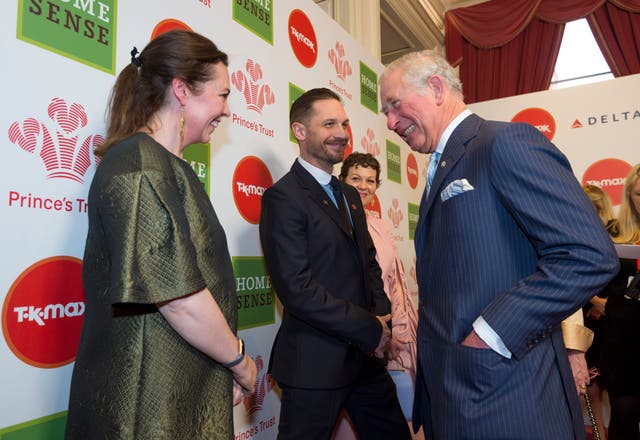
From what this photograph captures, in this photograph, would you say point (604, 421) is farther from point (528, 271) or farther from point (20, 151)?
point (20, 151)

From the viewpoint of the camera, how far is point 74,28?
1384 mm

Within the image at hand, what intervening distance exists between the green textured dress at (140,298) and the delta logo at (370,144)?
7.56 ft

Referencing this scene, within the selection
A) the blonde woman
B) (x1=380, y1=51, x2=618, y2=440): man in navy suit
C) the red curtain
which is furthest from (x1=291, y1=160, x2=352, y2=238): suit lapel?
the red curtain

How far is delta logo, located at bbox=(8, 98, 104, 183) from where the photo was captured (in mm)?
1251

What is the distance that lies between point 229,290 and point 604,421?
3.69m

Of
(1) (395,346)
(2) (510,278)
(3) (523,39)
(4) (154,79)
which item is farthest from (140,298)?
A: (3) (523,39)

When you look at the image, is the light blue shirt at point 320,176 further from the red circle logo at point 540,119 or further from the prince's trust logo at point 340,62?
the red circle logo at point 540,119

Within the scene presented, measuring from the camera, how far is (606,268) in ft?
3.14

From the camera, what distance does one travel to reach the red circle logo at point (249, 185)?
6.70 ft

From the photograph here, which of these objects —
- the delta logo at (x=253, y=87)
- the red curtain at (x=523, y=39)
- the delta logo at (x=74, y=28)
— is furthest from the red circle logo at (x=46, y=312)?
the red curtain at (x=523, y=39)

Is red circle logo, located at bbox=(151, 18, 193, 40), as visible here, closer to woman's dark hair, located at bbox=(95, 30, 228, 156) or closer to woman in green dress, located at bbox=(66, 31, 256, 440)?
woman's dark hair, located at bbox=(95, 30, 228, 156)

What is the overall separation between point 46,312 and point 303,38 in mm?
1971

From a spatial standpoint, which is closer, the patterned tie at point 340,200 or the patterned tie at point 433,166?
the patterned tie at point 433,166

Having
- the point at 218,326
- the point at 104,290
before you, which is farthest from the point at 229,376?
the point at 104,290
